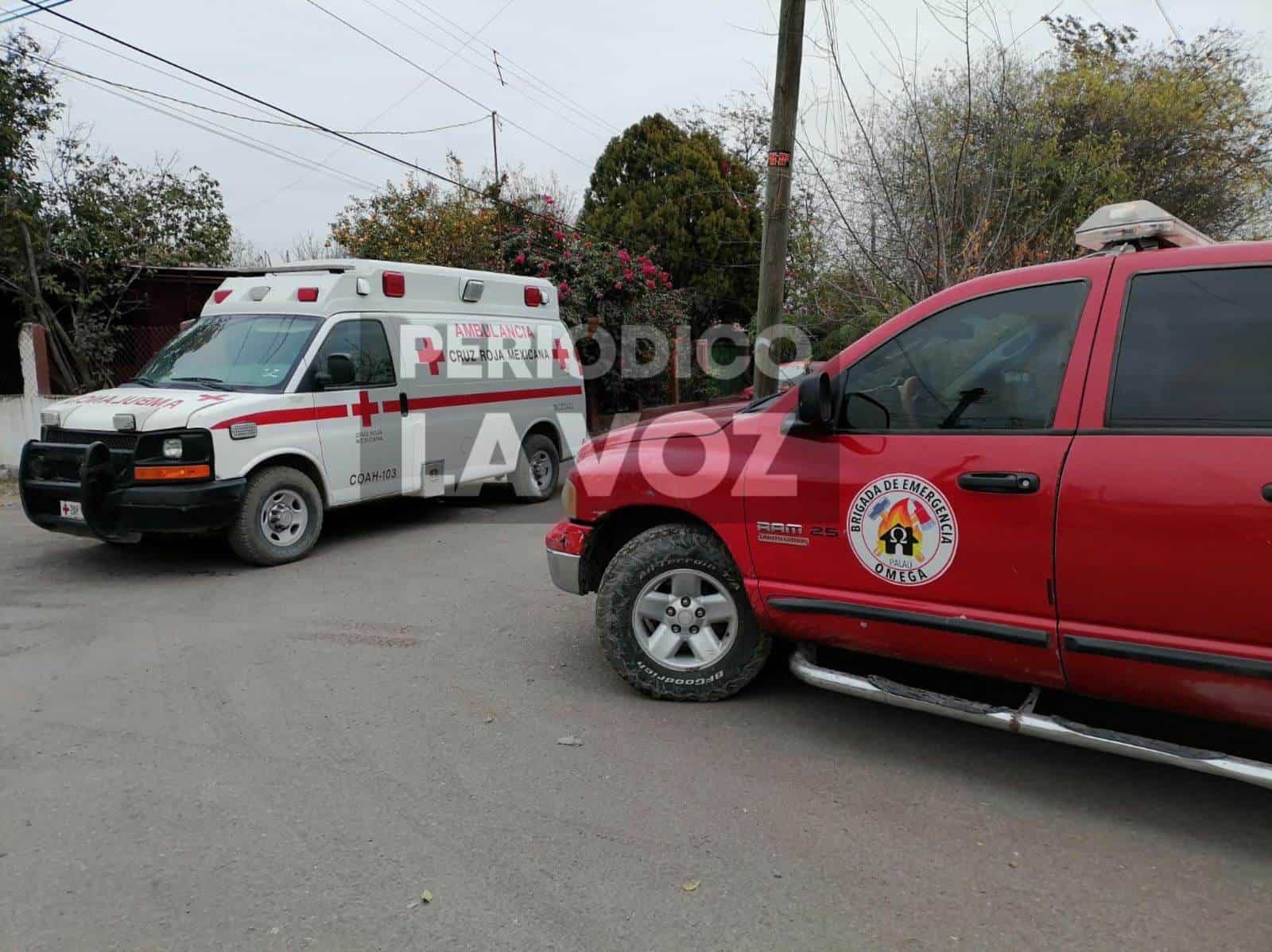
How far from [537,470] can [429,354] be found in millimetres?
2053

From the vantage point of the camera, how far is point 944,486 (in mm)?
3375

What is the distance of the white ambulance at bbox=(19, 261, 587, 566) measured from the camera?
20.8 feet

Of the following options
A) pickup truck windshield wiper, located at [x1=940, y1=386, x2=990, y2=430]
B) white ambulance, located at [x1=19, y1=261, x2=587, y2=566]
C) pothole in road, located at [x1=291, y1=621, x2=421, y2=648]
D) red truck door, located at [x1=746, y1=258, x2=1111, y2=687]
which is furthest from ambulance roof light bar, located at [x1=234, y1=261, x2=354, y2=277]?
pickup truck windshield wiper, located at [x1=940, y1=386, x2=990, y2=430]

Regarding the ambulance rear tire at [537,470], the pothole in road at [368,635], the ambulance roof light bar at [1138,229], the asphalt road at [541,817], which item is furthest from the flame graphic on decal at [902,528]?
the ambulance rear tire at [537,470]

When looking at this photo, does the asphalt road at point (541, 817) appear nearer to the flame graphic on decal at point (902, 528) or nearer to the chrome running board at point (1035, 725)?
the chrome running board at point (1035, 725)

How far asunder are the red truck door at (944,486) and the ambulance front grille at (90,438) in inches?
186

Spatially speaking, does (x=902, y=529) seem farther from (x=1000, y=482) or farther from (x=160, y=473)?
(x=160, y=473)

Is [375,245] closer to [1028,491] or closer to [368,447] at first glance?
[368,447]

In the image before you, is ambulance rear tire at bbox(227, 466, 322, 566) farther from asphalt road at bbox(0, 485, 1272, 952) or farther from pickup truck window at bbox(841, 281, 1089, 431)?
pickup truck window at bbox(841, 281, 1089, 431)

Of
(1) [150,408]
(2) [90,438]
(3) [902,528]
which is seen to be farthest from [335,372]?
(3) [902,528]

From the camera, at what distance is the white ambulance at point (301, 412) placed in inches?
250

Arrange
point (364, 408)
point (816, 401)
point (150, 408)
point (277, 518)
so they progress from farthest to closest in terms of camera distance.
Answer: point (364, 408) → point (277, 518) → point (150, 408) → point (816, 401)

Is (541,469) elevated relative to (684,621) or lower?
elevated

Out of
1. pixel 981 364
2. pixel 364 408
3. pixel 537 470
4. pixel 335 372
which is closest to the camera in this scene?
pixel 981 364
